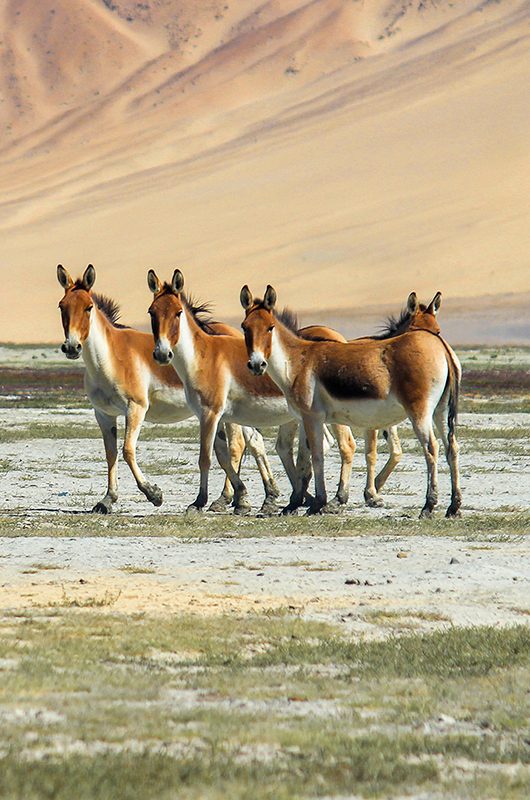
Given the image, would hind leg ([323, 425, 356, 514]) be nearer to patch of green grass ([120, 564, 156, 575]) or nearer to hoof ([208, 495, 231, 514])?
hoof ([208, 495, 231, 514])

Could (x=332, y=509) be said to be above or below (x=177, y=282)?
below

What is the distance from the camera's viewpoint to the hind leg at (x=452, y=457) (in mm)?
16359

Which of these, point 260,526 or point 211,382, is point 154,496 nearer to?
point 211,382

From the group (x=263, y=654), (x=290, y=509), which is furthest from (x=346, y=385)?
(x=263, y=654)

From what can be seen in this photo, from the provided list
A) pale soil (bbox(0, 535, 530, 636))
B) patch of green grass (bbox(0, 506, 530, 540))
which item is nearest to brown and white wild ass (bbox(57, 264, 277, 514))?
patch of green grass (bbox(0, 506, 530, 540))

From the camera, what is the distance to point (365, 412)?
16.9 m

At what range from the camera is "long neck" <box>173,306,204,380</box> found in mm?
17641

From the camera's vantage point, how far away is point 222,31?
19288 centimetres

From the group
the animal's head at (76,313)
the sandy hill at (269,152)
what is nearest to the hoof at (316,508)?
the animal's head at (76,313)

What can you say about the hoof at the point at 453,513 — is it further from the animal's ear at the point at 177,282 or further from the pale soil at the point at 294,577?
the animal's ear at the point at 177,282

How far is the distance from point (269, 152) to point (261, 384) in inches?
5292

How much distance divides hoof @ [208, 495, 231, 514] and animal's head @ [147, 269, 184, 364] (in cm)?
194

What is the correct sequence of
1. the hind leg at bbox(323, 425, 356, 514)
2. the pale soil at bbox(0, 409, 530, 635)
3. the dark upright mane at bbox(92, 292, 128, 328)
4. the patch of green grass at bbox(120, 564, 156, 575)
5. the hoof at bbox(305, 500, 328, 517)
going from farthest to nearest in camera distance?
the dark upright mane at bbox(92, 292, 128, 328) → the hind leg at bbox(323, 425, 356, 514) → the hoof at bbox(305, 500, 328, 517) → the patch of green grass at bbox(120, 564, 156, 575) → the pale soil at bbox(0, 409, 530, 635)

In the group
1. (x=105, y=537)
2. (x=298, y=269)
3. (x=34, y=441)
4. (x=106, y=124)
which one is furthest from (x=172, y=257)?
(x=105, y=537)
